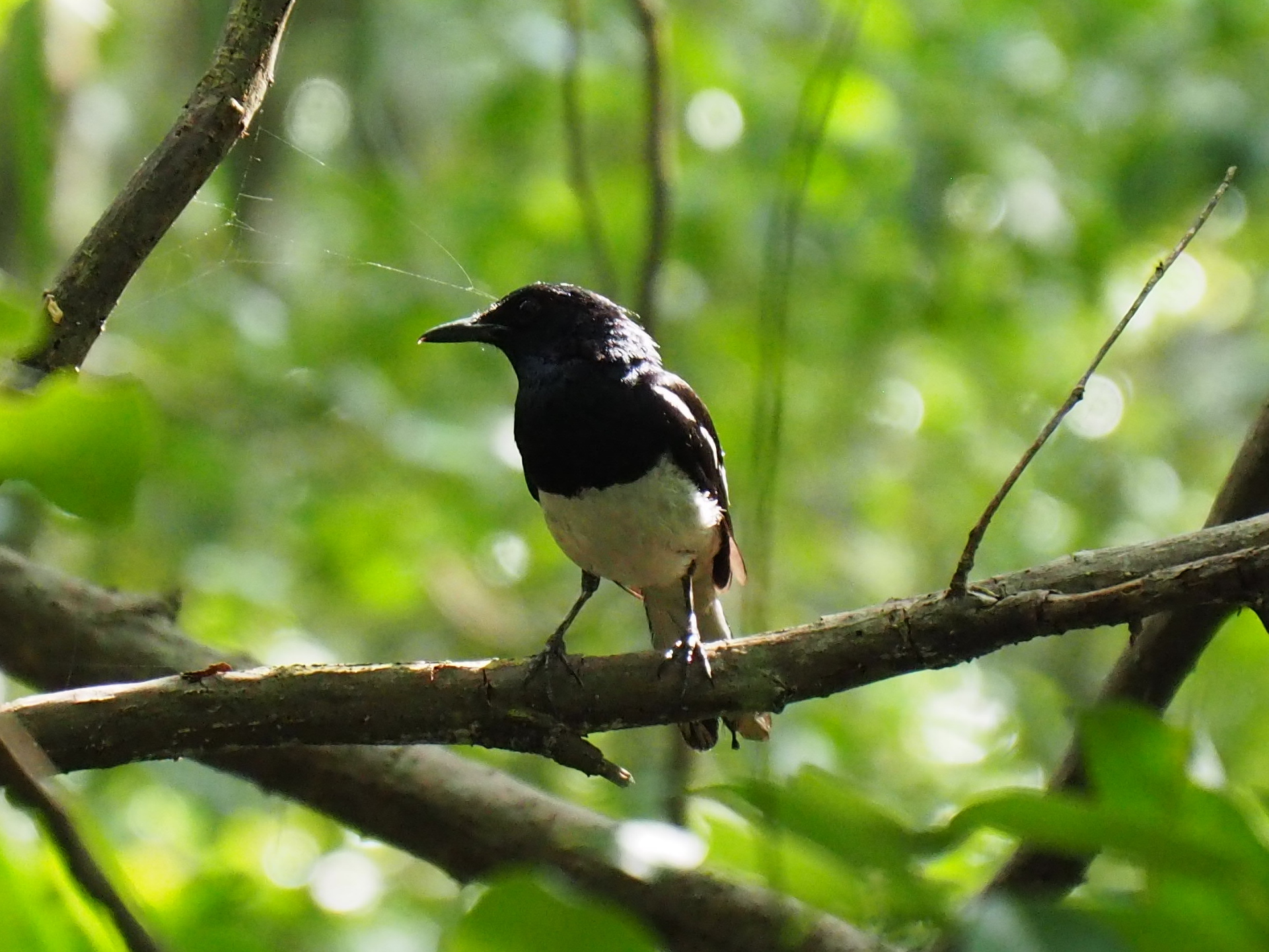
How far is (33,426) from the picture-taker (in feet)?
2.29

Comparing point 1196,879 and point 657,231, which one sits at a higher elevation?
point 657,231

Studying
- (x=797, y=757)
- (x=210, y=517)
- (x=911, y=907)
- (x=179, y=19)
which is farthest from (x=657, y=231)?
(x=179, y=19)

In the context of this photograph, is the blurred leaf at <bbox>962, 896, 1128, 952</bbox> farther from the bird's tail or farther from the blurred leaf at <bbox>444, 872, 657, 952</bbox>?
the bird's tail

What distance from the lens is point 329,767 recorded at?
3.30 meters

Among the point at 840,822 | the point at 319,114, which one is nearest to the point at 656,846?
the point at 840,822

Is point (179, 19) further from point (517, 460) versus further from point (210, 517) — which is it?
point (517, 460)

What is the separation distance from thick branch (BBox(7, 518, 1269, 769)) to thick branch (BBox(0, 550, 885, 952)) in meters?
0.81

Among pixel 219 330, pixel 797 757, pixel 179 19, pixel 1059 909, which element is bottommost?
pixel 1059 909

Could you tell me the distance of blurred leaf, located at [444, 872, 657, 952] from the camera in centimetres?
74

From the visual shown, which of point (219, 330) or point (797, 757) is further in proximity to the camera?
point (219, 330)

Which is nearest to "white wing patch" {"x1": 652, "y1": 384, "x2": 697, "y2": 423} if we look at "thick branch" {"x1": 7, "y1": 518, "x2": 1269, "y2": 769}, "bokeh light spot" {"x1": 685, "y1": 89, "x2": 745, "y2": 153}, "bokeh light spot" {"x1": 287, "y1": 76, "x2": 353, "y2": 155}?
"thick branch" {"x1": 7, "y1": 518, "x2": 1269, "y2": 769}

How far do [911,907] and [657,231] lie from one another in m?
3.06

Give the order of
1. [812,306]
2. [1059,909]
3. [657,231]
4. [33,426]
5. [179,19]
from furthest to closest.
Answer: [179,19] < [812,306] < [657,231] < [1059,909] < [33,426]

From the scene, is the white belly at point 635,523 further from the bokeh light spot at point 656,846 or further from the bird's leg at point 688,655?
the bokeh light spot at point 656,846
